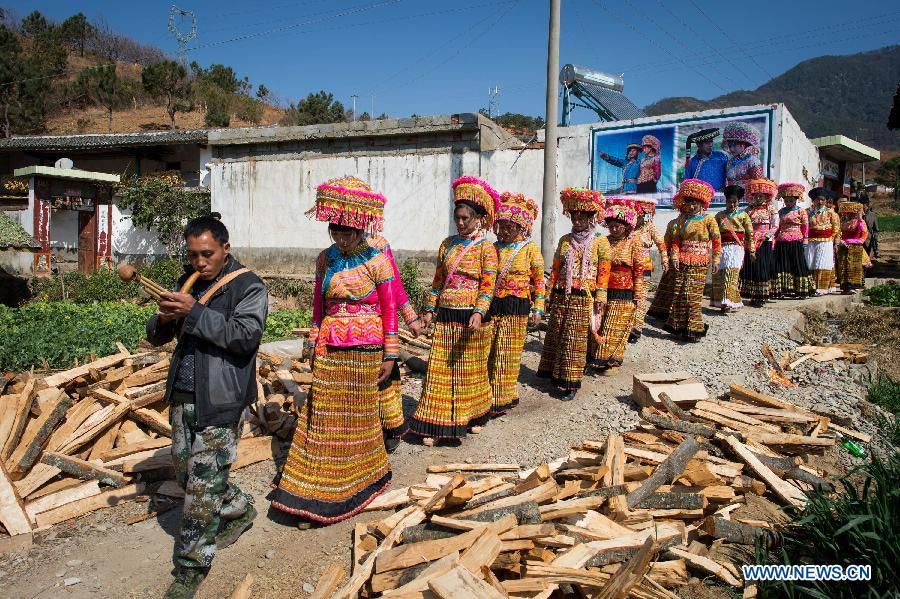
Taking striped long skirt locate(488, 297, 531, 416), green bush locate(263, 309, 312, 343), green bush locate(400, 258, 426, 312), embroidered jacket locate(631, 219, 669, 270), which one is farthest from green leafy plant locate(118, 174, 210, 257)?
striped long skirt locate(488, 297, 531, 416)

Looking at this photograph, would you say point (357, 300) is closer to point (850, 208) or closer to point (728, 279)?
point (728, 279)

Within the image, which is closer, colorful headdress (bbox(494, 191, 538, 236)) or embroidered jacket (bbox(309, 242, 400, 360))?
embroidered jacket (bbox(309, 242, 400, 360))

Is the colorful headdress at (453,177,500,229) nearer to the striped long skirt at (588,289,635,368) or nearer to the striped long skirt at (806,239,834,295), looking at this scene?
the striped long skirt at (588,289,635,368)

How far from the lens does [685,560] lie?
3.43m

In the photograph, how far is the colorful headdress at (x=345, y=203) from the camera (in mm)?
3826

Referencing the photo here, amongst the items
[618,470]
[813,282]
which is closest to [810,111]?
[813,282]

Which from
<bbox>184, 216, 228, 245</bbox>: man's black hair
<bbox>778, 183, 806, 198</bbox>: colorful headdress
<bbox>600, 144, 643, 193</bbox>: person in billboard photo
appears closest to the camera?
<bbox>184, 216, 228, 245</bbox>: man's black hair

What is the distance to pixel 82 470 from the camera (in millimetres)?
4605

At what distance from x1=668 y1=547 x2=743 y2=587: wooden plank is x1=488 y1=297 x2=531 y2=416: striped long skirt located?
2.70 m

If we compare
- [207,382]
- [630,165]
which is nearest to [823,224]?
[630,165]

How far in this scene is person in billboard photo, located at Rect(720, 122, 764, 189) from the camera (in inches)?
441

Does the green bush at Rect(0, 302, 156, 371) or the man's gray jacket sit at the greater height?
the man's gray jacket

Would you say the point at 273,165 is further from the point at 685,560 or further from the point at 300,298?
the point at 685,560

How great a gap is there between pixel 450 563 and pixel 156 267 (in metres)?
16.5
